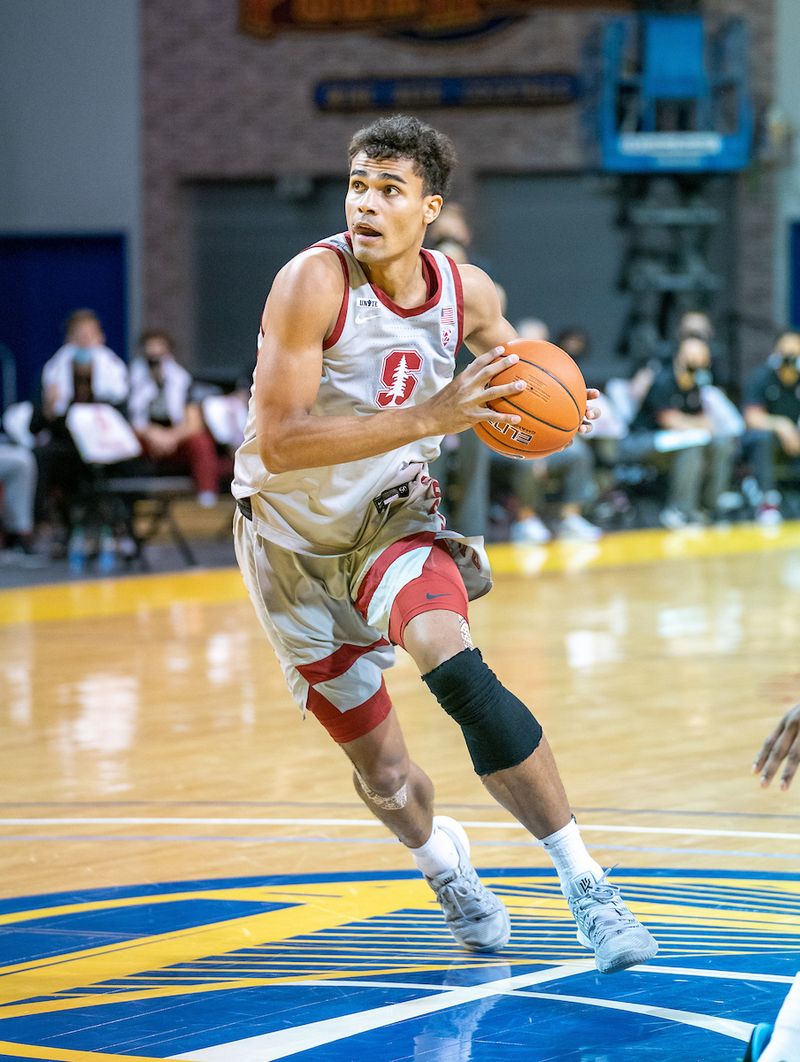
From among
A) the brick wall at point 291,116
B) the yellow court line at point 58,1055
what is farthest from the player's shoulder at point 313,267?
the brick wall at point 291,116

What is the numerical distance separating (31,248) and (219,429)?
7.81 m

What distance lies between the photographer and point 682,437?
13.9 metres

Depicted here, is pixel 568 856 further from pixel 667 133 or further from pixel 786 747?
pixel 667 133

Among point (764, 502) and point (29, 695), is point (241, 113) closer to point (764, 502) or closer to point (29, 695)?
point (764, 502)

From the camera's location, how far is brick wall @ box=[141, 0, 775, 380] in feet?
60.6

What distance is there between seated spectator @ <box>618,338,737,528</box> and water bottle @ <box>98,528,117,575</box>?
181 inches

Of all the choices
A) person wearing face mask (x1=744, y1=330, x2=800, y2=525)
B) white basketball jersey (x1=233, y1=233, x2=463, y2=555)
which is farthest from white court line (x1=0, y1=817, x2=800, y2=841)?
person wearing face mask (x1=744, y1=330, x2=800, y2=525)

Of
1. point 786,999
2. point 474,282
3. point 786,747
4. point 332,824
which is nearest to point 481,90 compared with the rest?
point 332,824

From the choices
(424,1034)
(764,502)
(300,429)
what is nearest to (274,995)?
(424,1034)

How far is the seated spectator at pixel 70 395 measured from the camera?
1114 cm

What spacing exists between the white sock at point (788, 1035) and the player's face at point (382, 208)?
5.28ft

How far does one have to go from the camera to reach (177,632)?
27.8ft

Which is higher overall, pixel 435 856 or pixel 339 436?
pixel 339 436

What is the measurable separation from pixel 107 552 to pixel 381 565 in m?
7.94
